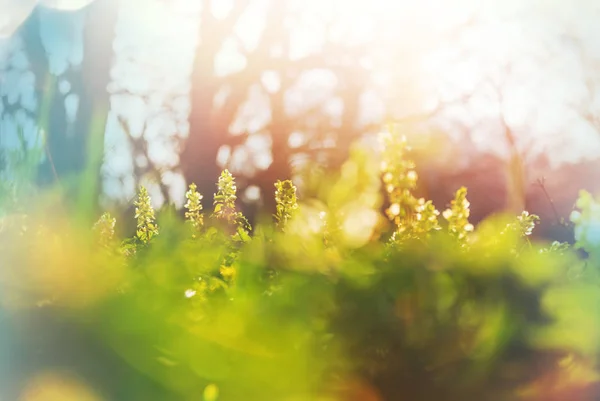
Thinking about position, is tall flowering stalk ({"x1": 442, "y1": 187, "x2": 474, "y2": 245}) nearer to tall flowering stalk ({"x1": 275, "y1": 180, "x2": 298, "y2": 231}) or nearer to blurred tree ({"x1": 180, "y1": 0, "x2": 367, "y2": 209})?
tall flowering stalk ({"x1": 275, "y1": 180, "x2": 298, "y2": 231})

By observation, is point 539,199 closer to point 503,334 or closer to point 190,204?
point 190,204

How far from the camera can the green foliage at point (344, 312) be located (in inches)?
18.7

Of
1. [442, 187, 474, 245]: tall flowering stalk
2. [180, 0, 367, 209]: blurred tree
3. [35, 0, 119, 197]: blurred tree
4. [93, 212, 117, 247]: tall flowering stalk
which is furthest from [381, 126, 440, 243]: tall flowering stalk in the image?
[35, 0, 119, 197]: blurred tree

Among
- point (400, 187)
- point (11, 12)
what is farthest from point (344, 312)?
point (11, 12)

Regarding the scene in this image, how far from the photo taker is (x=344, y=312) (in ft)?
1.63

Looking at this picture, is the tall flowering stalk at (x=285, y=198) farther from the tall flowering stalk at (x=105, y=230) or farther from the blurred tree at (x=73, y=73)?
the blurred tree at (x=73, y=73)

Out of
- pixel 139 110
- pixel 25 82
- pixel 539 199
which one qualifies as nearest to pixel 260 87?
pixel 139 110

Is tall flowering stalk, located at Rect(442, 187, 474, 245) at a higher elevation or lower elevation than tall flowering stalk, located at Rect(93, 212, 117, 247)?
higher

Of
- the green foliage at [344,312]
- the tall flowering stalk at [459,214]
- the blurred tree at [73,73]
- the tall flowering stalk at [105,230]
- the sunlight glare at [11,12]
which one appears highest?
the blurred tree at [73,73]

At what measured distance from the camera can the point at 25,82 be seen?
2.04 meters

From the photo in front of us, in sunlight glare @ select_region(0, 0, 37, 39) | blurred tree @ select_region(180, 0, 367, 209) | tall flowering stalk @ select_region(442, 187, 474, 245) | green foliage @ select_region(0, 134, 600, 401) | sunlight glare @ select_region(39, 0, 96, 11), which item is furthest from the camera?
blurred tree @ select_region(180, 0, 367, 209)

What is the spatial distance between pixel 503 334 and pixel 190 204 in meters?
1.04

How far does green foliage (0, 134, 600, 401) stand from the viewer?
1.56 feet

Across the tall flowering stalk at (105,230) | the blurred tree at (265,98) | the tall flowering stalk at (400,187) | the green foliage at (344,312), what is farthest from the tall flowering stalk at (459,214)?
the blurred tree at (265,98)
